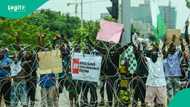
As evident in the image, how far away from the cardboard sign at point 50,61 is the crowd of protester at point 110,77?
0.74 ft

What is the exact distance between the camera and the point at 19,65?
42.1 ft

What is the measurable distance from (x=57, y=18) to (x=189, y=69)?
55730 mm

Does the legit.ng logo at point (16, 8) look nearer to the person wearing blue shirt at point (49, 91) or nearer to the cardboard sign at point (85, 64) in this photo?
the cardboard sign at point (85, 64)

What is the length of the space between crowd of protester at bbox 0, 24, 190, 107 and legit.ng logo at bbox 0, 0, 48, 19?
5.50 meters

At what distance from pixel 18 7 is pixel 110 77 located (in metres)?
5.95

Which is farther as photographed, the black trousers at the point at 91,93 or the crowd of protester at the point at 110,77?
the black trousers at the point at 91,93

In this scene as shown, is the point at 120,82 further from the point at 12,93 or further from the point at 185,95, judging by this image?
the point at 185,95

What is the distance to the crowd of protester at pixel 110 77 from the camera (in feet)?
40.9

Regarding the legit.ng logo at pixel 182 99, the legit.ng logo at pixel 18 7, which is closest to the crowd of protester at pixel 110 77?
the legit.ng logo at pixel 18 7

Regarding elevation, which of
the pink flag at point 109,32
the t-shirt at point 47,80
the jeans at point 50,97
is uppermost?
the pink flag at point 109,32

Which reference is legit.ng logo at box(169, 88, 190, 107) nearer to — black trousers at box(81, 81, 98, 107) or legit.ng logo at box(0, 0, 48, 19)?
legit.ng logo at box(0, 0, 48, 19)

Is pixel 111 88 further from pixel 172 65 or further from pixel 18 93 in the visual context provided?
pixel 18 93

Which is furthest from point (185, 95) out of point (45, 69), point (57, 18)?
point (57, 18)

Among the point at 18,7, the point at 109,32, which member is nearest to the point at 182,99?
the point at 18,7
